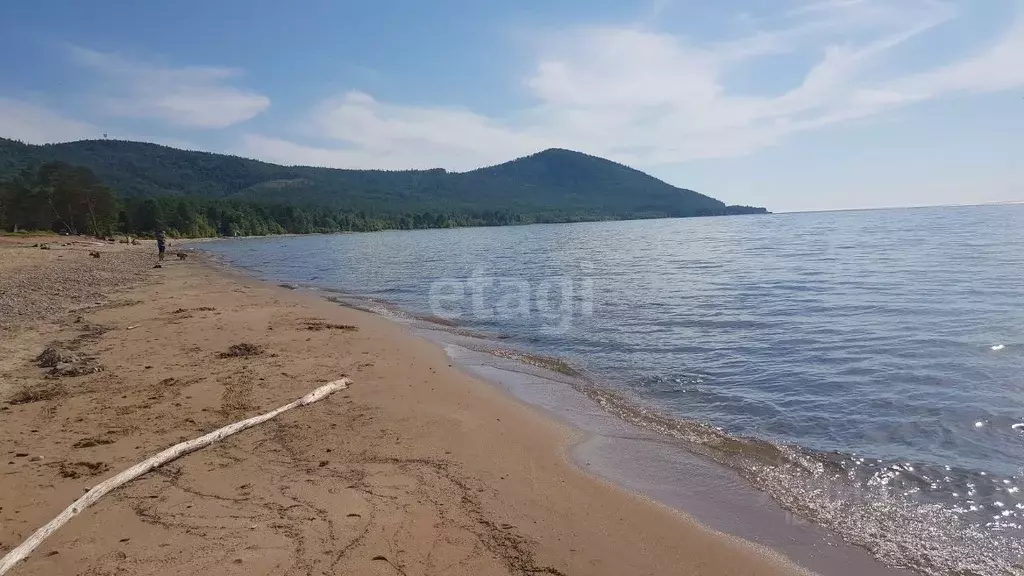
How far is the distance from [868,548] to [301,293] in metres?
22.9

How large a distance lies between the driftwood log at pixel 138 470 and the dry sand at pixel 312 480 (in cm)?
10

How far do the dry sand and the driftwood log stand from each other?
101mm

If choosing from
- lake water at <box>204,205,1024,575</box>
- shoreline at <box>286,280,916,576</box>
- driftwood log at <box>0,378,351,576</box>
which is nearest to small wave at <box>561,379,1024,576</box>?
lake water at <box>204,205,1024,575</box>

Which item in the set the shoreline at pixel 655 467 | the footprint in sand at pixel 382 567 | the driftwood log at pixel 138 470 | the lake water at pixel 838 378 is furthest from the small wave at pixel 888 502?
the driftwood log at pixel 138 470

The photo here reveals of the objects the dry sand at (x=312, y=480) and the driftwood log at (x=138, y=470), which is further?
the dry sand at (x=312, y=480)

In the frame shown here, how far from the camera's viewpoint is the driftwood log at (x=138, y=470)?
4.23 m

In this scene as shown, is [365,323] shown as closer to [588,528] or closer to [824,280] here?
[588,528]

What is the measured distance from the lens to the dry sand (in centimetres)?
440

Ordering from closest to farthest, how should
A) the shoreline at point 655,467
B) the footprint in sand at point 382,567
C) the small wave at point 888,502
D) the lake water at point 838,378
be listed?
the footprint in sand at point 382,567
the small wave at point 888,502
the shoreline at point 655,467
the lake water at point 838,378

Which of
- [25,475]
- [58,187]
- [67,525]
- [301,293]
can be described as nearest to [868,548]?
[67,525]

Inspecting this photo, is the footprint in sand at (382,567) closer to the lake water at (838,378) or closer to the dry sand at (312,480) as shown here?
the dry sand at (312,480)

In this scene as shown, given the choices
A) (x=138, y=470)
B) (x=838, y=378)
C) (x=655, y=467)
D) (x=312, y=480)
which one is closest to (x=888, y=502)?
(x=655, y=467)

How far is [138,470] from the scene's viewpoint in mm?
5688

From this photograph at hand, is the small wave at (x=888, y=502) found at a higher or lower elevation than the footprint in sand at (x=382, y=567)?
lower
